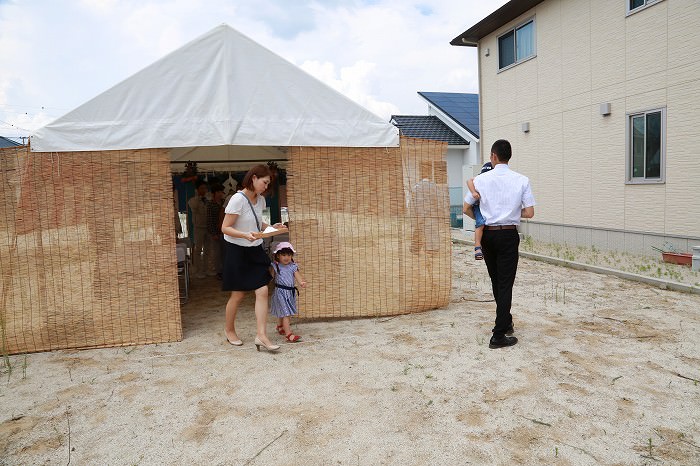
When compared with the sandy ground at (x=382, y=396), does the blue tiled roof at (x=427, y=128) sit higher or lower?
higher

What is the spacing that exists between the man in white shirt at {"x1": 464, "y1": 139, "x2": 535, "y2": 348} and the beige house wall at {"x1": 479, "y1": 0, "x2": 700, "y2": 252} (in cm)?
538

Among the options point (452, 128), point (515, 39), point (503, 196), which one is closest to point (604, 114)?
point (515, 39)

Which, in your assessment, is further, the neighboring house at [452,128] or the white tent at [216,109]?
the neighboring house at [452,128]

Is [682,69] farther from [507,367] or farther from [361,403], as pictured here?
[361,403]

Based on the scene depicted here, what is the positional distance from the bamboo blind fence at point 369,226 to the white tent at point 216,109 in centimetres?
33

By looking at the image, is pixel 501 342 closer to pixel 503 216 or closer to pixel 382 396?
pixel 503 216

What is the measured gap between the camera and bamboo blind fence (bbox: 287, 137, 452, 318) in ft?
17.0

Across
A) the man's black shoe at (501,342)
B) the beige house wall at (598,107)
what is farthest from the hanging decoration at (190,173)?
the beige house wall at (598,107)

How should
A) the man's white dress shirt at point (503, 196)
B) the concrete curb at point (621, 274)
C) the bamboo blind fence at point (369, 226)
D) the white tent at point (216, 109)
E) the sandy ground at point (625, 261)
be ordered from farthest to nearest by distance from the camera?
the sandy ground at point (625, 261), the concrete curb at point (621, 274), the bamboo blind fence at point (369, 226), the white tent at point (216, 109), the man's white dress shirt at point (503, 196)

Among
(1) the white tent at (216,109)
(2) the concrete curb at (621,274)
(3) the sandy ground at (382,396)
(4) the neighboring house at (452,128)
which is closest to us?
(3) the sandy ground at (382,396)

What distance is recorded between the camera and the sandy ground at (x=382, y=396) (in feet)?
9.25

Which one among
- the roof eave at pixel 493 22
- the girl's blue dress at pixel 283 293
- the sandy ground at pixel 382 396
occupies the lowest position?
the sandy ground at pixel 382 396

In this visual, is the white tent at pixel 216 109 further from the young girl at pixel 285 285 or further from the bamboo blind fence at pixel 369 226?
the young girl at pixel 285 285

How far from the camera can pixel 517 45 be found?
487 inches
